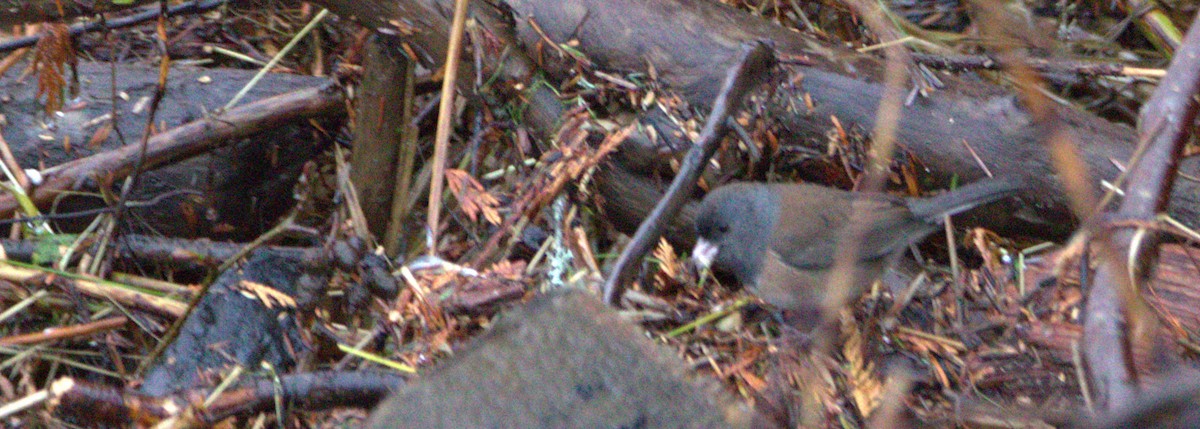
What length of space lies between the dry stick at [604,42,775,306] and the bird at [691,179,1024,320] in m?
0.33

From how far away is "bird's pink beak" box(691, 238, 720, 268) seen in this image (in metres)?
3.03

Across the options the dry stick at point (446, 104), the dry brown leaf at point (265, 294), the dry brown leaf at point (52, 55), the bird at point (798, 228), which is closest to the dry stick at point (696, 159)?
the bird at point (798, 228)

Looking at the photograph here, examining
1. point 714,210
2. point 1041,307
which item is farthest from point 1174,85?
point 714,210

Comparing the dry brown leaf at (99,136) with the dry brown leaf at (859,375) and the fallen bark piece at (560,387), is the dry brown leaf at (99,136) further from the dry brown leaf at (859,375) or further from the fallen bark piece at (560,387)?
the fallen bark piece at (560,387)

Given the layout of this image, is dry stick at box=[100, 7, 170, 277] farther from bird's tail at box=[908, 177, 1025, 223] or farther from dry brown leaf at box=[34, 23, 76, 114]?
bird's tail at box=[908, 177, 1025, 223]

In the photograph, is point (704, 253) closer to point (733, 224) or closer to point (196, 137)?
point (733, 224)

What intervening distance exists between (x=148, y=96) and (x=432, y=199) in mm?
1154

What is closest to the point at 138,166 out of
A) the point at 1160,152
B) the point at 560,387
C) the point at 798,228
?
the point at 798,228

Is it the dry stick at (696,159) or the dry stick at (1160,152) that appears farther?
the dry stick at (696,159)

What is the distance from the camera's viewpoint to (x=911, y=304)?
282cm

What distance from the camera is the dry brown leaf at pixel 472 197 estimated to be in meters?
3.07

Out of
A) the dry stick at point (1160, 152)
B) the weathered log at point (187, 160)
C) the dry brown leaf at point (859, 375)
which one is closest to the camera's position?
the dry stick at point (1160, 152)

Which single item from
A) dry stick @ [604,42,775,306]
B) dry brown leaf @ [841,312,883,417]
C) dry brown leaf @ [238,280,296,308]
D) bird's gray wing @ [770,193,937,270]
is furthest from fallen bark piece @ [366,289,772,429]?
dry brown leaf @ [238,280,296,308]

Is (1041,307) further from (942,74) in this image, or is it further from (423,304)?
(423,304)
